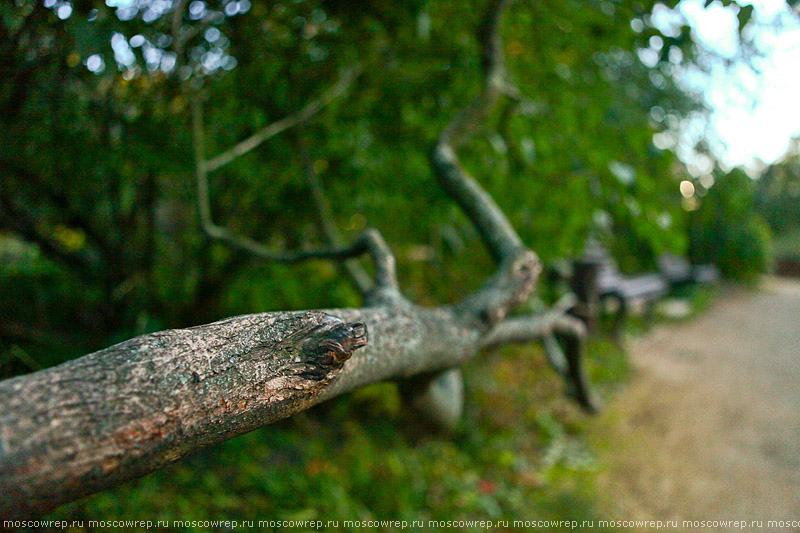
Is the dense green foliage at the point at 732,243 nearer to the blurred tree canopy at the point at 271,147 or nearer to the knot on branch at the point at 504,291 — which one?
the blurred tree canopy at the point at 271,147

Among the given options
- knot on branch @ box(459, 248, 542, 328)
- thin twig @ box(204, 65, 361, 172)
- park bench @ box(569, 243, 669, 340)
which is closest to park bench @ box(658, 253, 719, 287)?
park bench @ box(569, 243, 669, 340)

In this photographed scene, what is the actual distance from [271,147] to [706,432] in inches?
152

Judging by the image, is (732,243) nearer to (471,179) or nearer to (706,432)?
(706,432)

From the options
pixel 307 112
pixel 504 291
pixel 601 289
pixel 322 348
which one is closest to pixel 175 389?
pixel 322 348

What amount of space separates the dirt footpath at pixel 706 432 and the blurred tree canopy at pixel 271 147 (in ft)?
5.44

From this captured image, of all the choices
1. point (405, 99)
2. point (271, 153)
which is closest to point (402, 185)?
point (405, 99)

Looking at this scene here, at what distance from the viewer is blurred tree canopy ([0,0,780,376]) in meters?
2.15

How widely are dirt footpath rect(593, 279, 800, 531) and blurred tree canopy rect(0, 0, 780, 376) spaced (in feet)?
5.44

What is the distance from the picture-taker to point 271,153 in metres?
2.97

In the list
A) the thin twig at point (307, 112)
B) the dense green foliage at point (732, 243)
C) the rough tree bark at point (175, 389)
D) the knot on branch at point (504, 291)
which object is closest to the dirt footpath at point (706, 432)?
the knot on branch at point (504, 291)

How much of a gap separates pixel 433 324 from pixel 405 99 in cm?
180

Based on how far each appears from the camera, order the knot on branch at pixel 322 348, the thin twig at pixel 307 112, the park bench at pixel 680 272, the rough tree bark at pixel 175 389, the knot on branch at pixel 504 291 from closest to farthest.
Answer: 1. the rough tree bark at pixel 175 389
2. the knot on branch at pixel 322 348
3. the knot on branch at pixel 504 291
4. the thin twig at pixel 307 112
5. the park bench at pixel 680 272

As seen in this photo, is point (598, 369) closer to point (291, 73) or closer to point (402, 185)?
point (402, 185)

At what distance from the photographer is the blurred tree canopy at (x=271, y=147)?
7.05 ft
